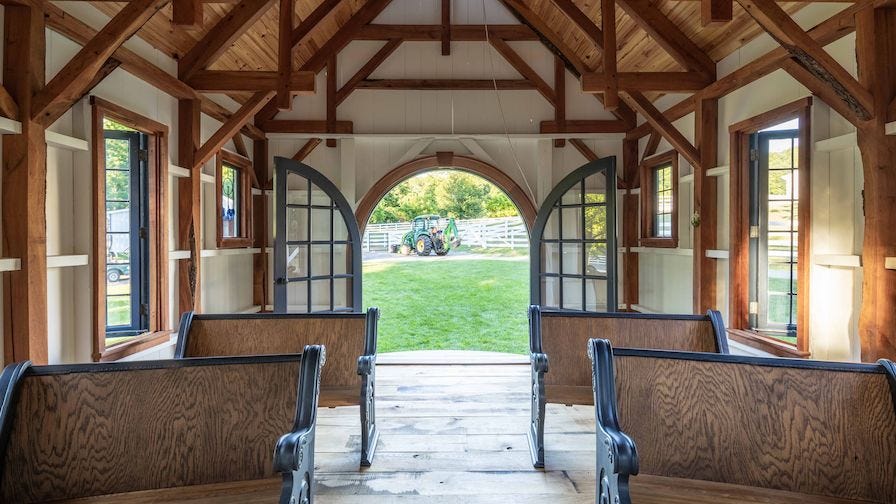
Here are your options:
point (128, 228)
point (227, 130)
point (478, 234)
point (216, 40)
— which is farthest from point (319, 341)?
point (478, 234)

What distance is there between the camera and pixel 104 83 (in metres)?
2.99

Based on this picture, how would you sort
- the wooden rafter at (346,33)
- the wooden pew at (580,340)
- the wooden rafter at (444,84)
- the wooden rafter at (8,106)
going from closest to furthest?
the wooden rafter at (8,106), the wooden pew at (580,340), the wooden rafter at (346,33), the wooden rafter at (444,84)

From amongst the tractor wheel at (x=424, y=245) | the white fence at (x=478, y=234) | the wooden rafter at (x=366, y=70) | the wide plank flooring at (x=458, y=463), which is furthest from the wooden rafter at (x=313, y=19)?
the white fence at (x=478, y=234)

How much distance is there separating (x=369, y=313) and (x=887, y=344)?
2473mm

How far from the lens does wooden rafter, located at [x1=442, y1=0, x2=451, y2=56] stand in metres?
5.21

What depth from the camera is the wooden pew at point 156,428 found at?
1.57 m

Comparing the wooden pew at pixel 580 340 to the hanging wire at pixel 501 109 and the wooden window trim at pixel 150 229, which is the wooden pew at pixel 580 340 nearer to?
the wooden window trim at pixel 150 229

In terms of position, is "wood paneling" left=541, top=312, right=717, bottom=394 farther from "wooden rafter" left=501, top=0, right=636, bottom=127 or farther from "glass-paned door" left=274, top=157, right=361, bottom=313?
"wooden rafter" left=501, top=0, right=636, bottom=127

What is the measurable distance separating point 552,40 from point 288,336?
13.0ft

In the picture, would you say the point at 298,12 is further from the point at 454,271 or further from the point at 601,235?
the point at 454,271

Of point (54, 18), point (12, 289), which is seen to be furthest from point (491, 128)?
point (12, 289)

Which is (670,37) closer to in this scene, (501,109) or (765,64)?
(765,64)

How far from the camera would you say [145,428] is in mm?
1658

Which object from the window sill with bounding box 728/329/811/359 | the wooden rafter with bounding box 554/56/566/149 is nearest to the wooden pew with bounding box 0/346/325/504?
the window sill with bounding box 728/329/811/359
